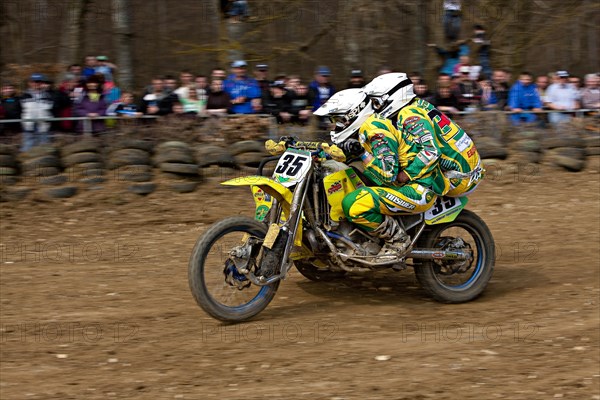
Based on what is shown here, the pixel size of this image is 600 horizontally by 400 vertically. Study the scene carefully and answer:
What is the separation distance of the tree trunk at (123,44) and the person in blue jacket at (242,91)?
106 inches

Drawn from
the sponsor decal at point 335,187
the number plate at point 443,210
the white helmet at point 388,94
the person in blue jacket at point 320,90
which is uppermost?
the white helmet at point 388,94

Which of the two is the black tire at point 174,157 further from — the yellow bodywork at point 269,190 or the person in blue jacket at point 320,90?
the yellow bodywork at point 269,190

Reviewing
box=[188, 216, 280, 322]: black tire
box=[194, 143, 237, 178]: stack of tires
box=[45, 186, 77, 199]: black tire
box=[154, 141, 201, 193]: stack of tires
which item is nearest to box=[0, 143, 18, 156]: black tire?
box=[45, 186, 77, 199]: black tire

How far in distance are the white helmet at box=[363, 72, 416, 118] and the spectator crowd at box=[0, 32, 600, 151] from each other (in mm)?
4948

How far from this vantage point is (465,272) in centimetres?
776

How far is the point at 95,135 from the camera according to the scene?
38.8 feet

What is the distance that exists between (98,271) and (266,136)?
420 centimetres

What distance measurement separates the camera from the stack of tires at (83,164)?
37.2 feet

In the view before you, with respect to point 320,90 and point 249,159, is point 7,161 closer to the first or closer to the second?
point 249,159

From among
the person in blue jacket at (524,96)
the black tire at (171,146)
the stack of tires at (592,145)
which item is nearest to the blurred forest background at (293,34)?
the person in blue jacket at (524,96)

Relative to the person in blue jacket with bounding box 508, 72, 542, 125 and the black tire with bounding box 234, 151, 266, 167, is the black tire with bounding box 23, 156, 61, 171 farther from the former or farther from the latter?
the person in blue jacket with bounding box 508, 72, 542, 125

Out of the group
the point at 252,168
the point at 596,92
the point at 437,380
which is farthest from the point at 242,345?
the point at 596,92

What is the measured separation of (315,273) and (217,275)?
150 centimetres

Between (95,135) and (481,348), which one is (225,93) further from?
(481,348)
